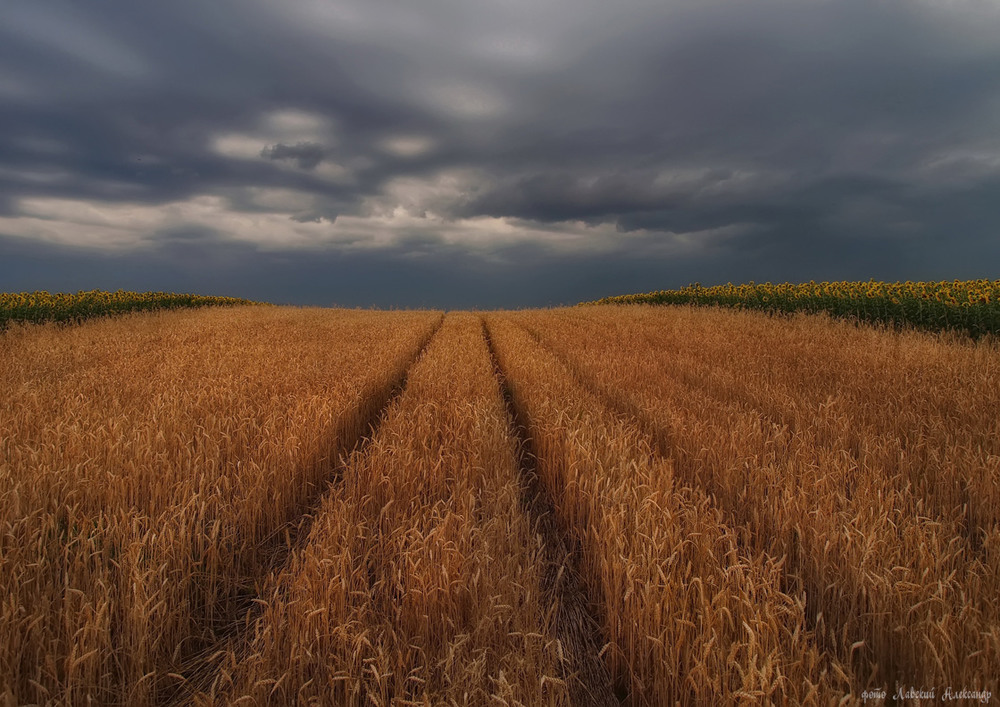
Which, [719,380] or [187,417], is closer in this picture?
[187,417]

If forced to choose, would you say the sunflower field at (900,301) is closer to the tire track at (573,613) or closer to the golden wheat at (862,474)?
the golden wheat at (862,474)

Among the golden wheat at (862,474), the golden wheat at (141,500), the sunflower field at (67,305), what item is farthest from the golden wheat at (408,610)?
the sunflower field at (67,305)

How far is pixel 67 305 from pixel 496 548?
2437 centimetres

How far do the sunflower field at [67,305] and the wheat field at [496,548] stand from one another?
51.7ft

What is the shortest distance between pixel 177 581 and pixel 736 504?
3.74m

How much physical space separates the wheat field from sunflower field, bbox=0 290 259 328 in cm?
1575

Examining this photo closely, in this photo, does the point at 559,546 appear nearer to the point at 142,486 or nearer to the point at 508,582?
the point at 508,582

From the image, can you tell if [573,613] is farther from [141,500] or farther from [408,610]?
[141,500]

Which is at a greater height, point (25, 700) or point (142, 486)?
point (142, 486)

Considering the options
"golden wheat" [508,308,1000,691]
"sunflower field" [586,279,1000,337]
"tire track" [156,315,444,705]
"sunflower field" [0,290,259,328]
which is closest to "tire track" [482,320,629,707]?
"golden wheat" [508,308,1000,691]

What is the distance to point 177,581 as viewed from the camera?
2725mm

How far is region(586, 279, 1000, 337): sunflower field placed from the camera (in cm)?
1283

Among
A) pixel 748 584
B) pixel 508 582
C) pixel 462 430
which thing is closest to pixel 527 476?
pixel 462 430

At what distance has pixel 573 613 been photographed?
280 centimetres
